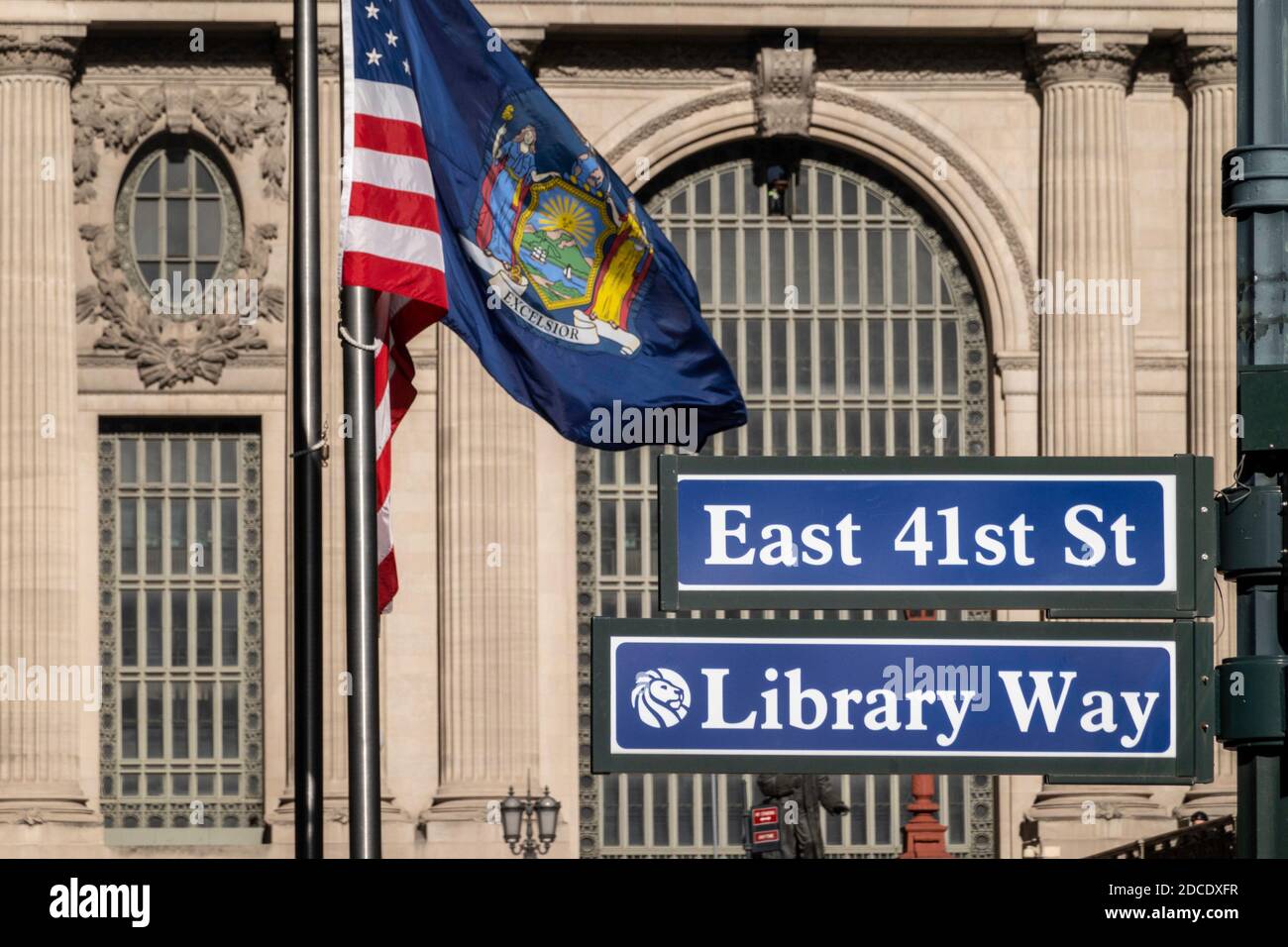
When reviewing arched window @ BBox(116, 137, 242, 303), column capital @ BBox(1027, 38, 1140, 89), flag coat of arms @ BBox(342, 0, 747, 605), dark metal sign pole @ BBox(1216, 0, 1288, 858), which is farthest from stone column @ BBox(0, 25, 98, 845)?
dark metal sign pole @ BBox(1216, 0, 1288, 858)

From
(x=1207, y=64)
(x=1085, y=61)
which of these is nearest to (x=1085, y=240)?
(x=1085, y=61)

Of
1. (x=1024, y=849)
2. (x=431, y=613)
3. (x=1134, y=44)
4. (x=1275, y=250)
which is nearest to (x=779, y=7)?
(x=1134, y=44)

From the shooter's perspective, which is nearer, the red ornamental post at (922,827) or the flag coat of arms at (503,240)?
the flag coat of arms at (503,240)

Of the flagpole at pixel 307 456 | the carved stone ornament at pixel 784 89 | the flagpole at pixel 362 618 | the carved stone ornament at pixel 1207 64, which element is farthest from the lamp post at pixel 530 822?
the flagpole at pixel 362 618

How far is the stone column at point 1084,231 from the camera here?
41.3m

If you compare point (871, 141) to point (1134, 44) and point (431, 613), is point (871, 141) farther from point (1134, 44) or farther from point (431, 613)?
point (431, 613)

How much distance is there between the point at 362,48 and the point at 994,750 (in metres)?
6.93

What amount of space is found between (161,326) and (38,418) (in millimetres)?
2312

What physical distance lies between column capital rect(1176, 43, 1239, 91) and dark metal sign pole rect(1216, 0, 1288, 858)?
32.6 meters

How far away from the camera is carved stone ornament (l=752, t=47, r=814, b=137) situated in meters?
41.6

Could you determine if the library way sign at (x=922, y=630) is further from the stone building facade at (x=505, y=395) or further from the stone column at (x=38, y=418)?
the stone column at (x=38, y=418)

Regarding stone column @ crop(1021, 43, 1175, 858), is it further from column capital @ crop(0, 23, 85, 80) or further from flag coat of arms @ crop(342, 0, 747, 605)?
flag coat of arms @ crop(342, 0, 747, 605)

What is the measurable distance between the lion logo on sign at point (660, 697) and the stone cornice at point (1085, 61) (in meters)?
32.5
